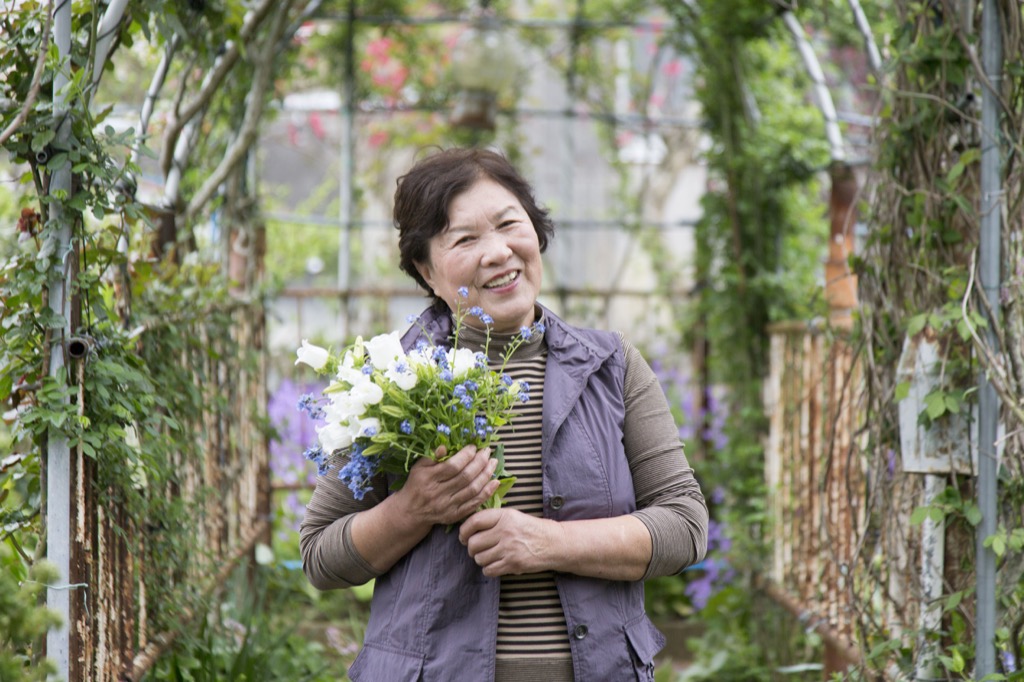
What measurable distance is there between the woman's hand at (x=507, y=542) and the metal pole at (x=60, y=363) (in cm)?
75

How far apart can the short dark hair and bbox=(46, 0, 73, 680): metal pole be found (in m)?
0.58

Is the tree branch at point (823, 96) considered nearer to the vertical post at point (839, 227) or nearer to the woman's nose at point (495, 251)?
the vertical post at point (839, 227)

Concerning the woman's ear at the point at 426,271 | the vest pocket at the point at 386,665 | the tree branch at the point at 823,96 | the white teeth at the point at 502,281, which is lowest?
the vest pocket at the point at 386,665

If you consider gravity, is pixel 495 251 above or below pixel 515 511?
above

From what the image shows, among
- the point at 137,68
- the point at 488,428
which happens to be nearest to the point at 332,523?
the point at 488,428

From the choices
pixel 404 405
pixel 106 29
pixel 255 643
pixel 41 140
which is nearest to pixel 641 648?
pixel 404 405

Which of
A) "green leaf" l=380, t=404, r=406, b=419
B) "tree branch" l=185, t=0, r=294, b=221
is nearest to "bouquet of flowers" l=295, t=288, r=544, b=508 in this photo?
"green leaf" l=380, t=404, r=406, b=419

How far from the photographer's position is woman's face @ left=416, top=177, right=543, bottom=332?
1.77m

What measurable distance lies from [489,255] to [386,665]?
682mm

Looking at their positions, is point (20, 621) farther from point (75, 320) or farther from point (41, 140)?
point (41, 140)

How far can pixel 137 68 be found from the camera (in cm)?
712

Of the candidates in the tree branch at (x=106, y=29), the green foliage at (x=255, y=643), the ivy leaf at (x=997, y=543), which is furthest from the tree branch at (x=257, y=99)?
the ivy leaf at (x=997, y=543)

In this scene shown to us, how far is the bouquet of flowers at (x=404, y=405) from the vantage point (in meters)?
1.54

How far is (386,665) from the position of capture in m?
1.68
